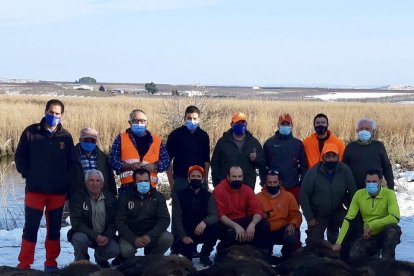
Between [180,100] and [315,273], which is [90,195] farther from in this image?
[180,100]

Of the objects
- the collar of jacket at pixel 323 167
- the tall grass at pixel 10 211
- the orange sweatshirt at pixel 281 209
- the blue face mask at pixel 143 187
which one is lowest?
the tall grass at pixel 10 211

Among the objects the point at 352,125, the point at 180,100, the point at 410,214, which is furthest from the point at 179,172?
the point at 352,125

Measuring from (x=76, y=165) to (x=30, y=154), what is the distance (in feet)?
1.91

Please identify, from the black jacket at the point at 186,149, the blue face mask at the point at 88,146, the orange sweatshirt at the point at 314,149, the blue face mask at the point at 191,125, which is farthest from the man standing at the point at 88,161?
the orange sweatshirt at the point at 314,149

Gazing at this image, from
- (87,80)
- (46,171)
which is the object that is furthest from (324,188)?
(87,80)

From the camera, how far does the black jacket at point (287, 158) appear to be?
27.5 feet

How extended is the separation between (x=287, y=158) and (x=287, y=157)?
0.05 feet

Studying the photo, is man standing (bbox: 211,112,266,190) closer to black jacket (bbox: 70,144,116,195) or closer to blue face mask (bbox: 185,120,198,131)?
blue face mask (bbox: 185,120,198,131)

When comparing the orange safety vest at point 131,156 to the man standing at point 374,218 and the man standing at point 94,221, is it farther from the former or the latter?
the man standing at point 374,218

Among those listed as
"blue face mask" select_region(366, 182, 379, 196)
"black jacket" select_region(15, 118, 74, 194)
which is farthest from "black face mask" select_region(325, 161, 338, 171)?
"black jacket" select_region(15, 118, 74, 194)

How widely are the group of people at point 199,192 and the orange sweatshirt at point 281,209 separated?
13 millimetres

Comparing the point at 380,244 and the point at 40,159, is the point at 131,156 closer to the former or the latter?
the point at 40,159

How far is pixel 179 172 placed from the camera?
329 inches

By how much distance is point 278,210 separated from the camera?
8148mm
